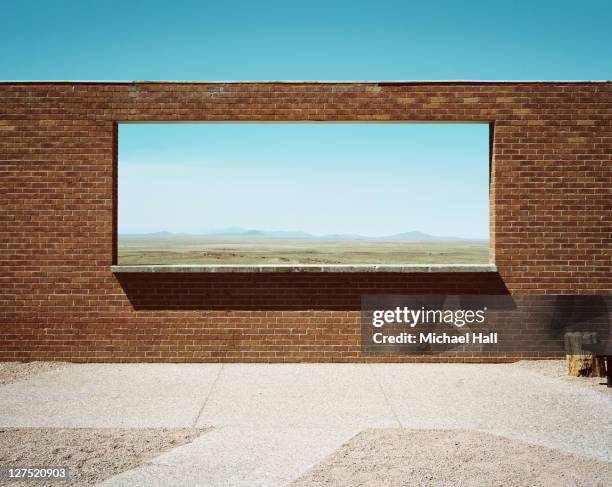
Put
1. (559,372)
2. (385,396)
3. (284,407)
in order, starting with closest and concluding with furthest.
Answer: (284,407), (385,396), (559,372)

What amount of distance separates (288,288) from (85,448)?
437 centimetres

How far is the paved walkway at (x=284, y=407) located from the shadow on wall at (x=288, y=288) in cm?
90

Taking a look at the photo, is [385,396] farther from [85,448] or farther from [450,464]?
[85,448]

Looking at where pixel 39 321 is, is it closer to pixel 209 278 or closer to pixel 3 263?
pixel 3 263

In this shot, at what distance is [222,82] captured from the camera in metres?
9.01

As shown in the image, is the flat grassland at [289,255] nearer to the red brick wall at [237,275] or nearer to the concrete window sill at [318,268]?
the red brick wall at [237,275]

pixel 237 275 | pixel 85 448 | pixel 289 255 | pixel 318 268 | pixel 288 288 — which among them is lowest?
pixel 289 255

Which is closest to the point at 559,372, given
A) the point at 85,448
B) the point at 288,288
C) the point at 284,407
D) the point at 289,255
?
the point at 288,288

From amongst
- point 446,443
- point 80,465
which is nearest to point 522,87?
point 446,443

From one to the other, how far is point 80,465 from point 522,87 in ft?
25.3

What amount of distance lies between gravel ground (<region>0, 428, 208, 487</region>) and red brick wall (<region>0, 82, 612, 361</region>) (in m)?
3.40

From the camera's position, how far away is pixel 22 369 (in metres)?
8.55

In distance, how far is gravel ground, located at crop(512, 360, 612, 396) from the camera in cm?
764

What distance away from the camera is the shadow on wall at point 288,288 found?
29.6 feet
